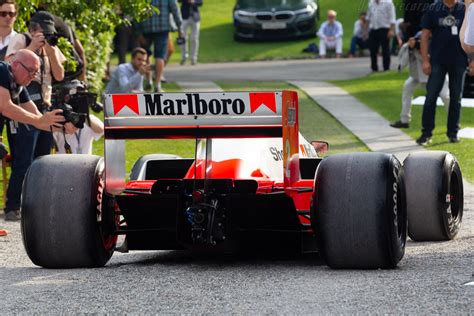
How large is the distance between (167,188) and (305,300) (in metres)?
1.96

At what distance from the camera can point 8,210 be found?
40.3ft

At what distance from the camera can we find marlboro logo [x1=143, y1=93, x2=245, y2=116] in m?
8.80

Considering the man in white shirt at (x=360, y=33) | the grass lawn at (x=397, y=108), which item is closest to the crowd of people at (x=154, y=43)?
the grass lawn at (x=397, y=108)

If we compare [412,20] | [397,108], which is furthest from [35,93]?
[412,20]

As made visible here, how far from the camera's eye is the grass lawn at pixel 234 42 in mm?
34812

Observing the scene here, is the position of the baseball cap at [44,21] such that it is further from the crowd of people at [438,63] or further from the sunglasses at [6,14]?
the crowd of people at [438,63]

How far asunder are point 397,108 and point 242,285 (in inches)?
551

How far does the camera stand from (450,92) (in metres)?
17.2

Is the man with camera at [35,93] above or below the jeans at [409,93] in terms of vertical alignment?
above

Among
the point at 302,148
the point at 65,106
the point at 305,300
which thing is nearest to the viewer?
the point at 305,300

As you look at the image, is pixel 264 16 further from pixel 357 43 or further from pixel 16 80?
pixel 16 80

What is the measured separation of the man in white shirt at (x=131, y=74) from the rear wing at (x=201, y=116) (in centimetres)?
855

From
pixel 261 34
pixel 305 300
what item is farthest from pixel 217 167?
pixel 261 34

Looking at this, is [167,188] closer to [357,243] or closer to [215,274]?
[215,274]
